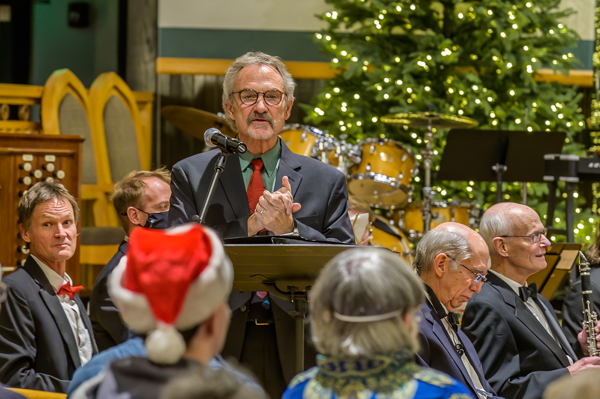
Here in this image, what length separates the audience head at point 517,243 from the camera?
391cm

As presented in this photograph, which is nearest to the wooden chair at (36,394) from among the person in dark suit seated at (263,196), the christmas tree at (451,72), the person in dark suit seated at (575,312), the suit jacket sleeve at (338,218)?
the person in dark suit seated at (263,196)

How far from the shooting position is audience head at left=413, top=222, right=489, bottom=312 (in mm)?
3215

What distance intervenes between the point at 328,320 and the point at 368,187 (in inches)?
233

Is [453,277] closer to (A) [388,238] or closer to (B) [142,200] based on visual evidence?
(B) [142,200]

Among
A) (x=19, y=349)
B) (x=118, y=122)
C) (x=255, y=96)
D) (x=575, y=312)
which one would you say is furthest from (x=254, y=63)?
(x=118, y=122)

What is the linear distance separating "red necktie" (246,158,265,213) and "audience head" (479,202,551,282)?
150 cm

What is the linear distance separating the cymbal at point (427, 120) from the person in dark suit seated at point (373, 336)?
233 inches

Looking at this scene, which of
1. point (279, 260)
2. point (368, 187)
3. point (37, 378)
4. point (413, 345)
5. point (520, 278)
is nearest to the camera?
point (413, 345)

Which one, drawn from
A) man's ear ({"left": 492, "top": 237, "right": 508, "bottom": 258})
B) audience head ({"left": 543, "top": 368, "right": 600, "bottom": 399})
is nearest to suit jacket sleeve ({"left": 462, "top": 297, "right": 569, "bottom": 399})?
→ man's ear ({"left": 492, "top": 237, "right": 508, "bottom": 258})

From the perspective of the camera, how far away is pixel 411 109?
8.09 meters

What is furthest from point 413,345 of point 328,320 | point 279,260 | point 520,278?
point 520,278

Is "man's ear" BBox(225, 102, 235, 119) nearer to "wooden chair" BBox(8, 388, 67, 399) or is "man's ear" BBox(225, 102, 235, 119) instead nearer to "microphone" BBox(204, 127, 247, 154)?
"microphone" BBox(204, 127, 247, 154)

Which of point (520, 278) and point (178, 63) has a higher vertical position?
point (178, 63)

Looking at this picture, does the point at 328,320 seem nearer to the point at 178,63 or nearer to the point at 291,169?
the point at 291,169
